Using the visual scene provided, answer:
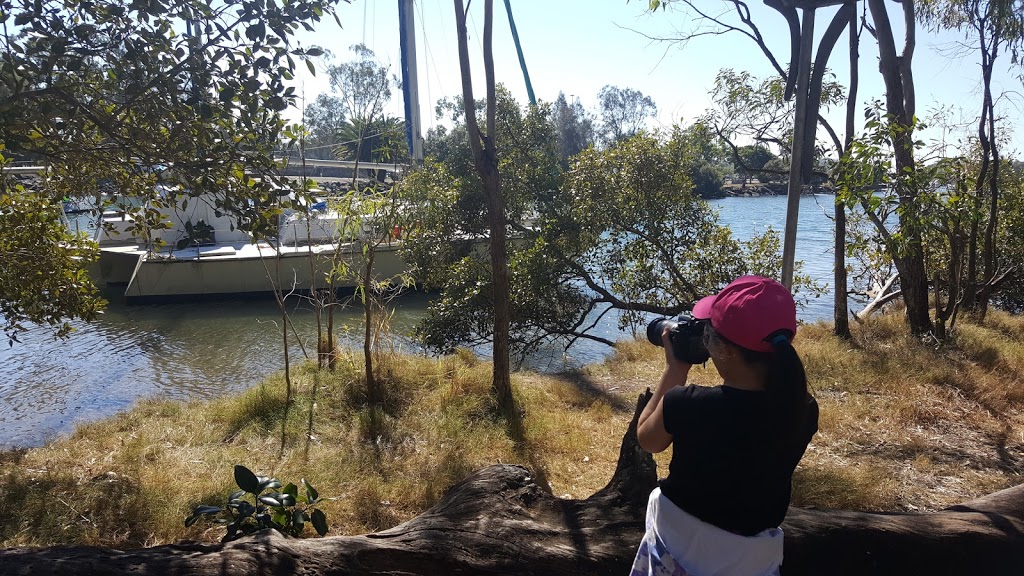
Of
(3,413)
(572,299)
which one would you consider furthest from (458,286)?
(3,413)

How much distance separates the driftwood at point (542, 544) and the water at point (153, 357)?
6147mm

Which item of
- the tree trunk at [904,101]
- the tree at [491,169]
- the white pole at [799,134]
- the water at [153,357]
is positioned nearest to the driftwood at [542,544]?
the white pole at [799,134]

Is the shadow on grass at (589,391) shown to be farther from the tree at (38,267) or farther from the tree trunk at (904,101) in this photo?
the tree at (38,267)

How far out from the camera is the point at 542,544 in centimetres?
248

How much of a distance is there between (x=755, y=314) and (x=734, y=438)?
11.8 inches

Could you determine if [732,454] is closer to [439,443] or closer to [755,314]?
[755,314]

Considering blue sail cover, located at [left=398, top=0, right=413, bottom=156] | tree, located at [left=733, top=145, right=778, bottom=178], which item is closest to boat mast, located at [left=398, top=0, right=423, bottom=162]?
blue sail cover, located at [left=398, top=0, right=413, bottom=156]

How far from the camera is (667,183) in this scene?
27.5 feet

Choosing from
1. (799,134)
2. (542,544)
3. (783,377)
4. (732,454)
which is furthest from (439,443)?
(783,377)

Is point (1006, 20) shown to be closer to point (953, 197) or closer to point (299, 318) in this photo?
point (953, 197)

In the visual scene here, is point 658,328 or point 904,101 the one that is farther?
point 904,101

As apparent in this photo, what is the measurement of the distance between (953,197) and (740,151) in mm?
4297

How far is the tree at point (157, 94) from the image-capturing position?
3084mm

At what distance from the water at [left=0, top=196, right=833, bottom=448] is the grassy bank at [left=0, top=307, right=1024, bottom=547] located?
264cm
